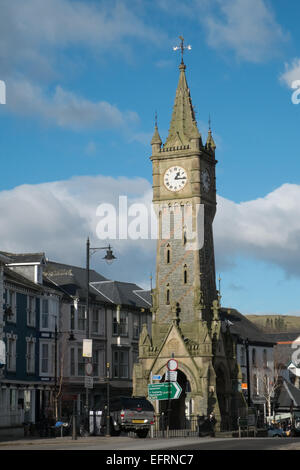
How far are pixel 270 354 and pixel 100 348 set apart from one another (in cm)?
3542

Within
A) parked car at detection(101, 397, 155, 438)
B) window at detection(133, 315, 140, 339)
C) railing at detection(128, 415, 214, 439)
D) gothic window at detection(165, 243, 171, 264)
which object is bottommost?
railing at detection(128, 415, 214, 439)

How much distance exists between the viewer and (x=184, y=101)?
2778 inches

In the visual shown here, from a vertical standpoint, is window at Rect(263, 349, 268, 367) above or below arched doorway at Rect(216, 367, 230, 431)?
above

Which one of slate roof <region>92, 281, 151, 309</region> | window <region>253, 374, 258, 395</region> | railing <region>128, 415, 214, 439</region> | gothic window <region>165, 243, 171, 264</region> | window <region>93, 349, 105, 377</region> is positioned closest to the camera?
railing <region>128, 415, 214, 439</region>

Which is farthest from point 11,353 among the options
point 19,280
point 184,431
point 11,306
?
point 184,431

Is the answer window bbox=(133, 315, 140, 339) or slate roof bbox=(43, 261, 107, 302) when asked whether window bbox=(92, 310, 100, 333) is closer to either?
slate roof bbox=(43, 261, 107, 302)

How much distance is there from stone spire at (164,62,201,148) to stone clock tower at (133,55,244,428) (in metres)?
0.09

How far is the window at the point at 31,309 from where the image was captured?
2283 inches

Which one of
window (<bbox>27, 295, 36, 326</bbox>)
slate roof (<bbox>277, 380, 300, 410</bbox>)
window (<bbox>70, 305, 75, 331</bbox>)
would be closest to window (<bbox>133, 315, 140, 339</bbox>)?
window (<bbox>70, 305, 75, 331</bbox>)

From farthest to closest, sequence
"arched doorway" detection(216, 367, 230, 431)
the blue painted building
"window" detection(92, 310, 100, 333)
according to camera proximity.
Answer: "window" detection(92, 310, 100, 333)
"arched doorway" detection(216, 367, 230, 431)
the blue painted building

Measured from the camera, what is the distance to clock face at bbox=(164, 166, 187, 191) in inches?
2672

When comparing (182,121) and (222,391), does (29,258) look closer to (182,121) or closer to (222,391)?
(182,121)
